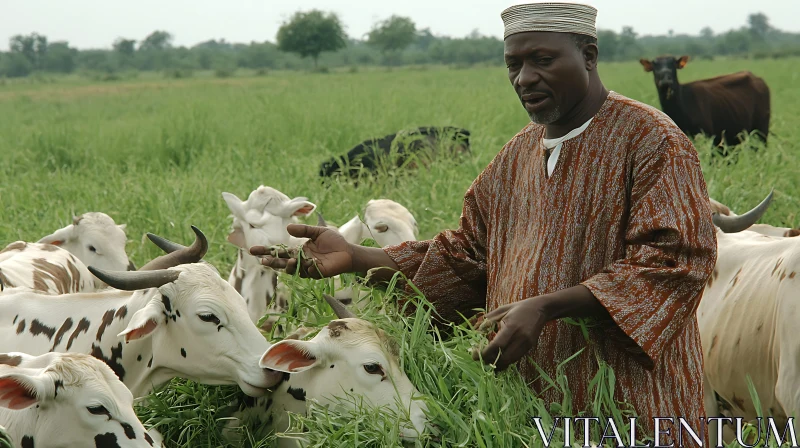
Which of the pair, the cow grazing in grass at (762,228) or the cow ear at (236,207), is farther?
the cow ear at (236,207)

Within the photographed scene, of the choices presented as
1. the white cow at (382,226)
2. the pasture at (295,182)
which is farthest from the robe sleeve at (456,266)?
the white cow at (382,226)

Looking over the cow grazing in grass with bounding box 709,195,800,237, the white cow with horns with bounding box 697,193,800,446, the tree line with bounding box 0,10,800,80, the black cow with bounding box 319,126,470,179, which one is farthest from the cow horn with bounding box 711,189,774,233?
the tree line with bounding box 0,10,800,80

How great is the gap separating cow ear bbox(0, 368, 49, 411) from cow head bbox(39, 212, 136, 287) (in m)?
2.92

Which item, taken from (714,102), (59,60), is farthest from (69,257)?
(59,60)

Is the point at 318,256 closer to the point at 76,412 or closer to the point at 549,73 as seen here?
the point at 76,412

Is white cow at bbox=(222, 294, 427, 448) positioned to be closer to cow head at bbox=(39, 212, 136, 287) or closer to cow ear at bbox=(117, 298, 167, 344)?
cow ear at bbox=(117, 298, 167, 344)

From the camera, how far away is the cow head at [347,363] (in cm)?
311

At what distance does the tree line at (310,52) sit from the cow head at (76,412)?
4698 centimetres

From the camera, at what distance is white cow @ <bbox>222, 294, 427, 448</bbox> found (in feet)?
10.2

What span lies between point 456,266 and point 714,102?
10.6 metres

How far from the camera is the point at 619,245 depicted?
2.85 m

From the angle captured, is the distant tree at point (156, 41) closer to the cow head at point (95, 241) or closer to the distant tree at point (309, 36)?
the distant tree at point (309, 36)

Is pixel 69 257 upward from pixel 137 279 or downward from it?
downward

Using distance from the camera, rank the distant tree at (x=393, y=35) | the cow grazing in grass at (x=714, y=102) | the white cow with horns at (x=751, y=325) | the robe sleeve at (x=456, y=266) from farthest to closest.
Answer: the distant tree at (x=393, y=35)
the cow grazing in grass at (x=714, y=102)
the white cow with horns at (x=751, y=325)
the robe sleeve at (x=456, y=266)
